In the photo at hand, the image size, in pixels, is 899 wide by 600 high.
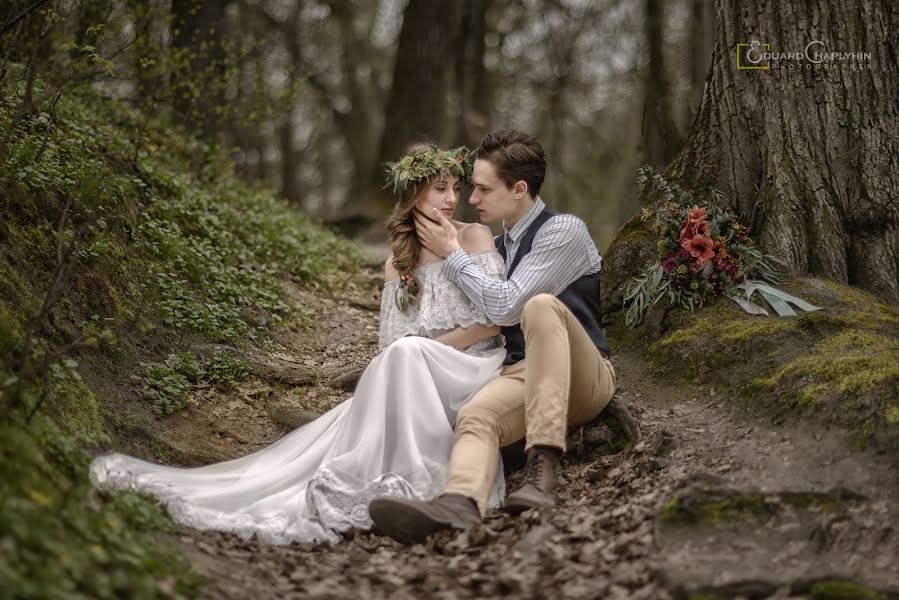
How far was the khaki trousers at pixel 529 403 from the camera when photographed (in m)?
4.24

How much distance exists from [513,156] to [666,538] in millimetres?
2439

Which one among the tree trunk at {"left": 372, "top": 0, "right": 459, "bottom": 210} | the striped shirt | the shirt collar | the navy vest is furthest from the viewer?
the tree trunk at {"left": 372, "top": 0, "right": 459, "bottom": 210}

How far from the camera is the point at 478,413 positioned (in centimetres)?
446

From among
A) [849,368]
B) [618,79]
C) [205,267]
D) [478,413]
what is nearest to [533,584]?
[478,413]

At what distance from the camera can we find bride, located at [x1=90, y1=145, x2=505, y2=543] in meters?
4.24

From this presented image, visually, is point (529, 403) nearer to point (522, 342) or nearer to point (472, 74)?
point (522, 342)

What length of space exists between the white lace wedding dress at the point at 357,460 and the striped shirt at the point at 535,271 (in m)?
0.19

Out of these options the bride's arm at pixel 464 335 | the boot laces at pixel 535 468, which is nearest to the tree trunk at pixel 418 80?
the bride's arm at pixel 464 335

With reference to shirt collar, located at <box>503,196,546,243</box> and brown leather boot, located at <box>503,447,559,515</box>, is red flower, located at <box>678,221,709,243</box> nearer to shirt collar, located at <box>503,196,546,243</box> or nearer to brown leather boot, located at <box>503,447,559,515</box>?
shirt collar, located at <box>503,196,546,243</box>

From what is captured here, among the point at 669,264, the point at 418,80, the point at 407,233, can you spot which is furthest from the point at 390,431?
the point at 418,80

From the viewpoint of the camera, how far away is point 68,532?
300 cm

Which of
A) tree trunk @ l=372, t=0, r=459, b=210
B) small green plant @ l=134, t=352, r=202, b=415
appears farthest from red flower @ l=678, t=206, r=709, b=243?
tree trunk @ l=372, t=0, r=459, b=210

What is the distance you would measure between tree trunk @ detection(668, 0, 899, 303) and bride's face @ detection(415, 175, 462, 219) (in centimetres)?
199

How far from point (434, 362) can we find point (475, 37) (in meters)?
11.2
